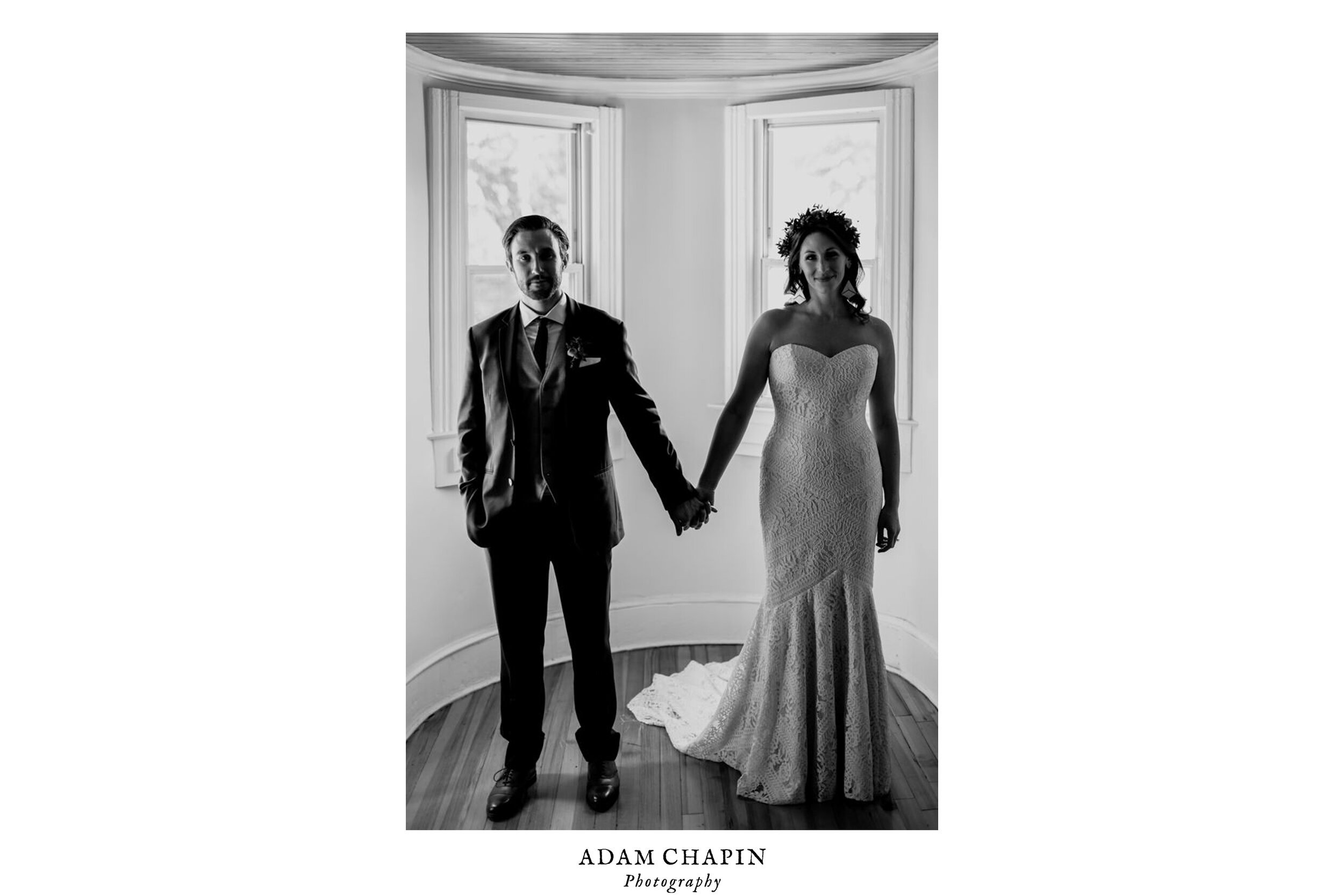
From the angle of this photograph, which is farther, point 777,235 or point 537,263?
point 777,235

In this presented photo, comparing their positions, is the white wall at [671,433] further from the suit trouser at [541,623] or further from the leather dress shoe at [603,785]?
the leather dress shoe at [603,785]

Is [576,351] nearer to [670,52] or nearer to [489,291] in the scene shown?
[489,291]

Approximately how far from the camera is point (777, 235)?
2414mm

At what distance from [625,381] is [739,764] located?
105 cm

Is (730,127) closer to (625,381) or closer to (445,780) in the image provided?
(625,381)

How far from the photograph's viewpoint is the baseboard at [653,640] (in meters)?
2.51

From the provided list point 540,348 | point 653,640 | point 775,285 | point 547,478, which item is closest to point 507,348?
point 540,348

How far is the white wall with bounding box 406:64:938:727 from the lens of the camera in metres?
2.34

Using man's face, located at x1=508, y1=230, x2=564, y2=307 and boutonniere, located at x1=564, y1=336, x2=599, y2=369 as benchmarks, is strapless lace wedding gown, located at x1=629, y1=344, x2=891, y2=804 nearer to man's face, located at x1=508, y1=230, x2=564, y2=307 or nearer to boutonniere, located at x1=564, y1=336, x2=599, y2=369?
boutonniere, located at x1=564, y1=336, x2=599, y2=369

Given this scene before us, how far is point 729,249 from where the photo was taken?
7.99 ft

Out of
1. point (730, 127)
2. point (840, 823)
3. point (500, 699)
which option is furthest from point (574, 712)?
point (730, 127)

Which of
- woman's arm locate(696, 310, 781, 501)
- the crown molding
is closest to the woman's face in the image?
woman's arm locate(696, 310, 781, 501)

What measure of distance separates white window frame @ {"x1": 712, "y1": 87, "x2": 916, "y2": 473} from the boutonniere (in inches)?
14.6

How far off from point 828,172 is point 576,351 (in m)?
0.78
